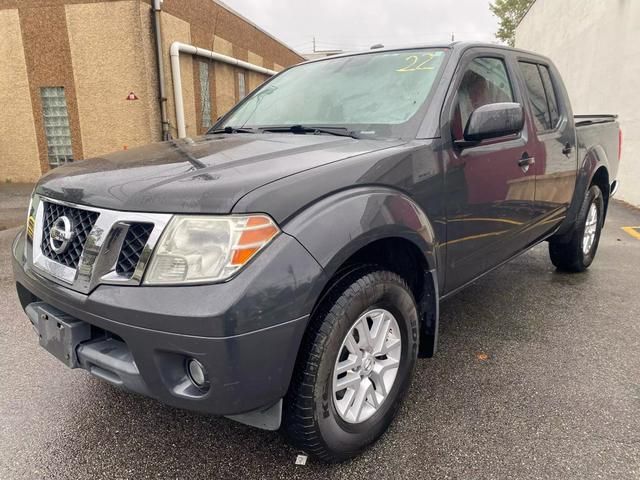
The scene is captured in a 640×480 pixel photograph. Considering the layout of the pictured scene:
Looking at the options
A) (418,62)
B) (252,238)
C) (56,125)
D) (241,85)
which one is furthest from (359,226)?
(241,85)

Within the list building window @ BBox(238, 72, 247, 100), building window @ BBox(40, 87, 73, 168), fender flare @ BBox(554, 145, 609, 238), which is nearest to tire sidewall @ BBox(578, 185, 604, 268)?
fender flare @ BBox(554, 145, 609, 238)

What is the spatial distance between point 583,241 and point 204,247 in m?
3.85

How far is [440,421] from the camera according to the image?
7.57 ft

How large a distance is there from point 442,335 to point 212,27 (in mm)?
12948

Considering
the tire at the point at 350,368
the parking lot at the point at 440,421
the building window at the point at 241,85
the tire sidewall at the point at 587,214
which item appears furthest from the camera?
the building window at the point at 241,85

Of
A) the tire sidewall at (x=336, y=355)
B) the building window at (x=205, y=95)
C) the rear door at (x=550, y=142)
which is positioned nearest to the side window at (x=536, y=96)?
the rear door at (x=550, y=142)

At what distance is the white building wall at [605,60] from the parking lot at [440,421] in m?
6.75

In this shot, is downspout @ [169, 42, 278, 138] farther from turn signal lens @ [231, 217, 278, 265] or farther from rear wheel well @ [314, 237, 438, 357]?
turn signal lens @ [231, 217, 278, 265]

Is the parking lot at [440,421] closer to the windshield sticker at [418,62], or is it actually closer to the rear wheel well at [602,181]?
the rear wheel well at [602,181]

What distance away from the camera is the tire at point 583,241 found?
4109 millimetres

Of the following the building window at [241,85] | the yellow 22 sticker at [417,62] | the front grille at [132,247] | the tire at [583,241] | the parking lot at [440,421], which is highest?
the building window at [241,85]

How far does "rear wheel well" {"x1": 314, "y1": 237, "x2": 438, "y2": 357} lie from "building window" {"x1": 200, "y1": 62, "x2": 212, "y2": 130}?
12094mm

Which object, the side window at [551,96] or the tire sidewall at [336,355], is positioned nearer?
the tire sidewall at [336,355]

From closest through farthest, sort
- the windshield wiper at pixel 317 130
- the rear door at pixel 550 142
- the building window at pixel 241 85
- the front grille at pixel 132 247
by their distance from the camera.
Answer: the front grille at pixel 132 247
the windshield wiper at pixel 317 130
the rear door at pixel 550 142
the building window at pixel 241 85
